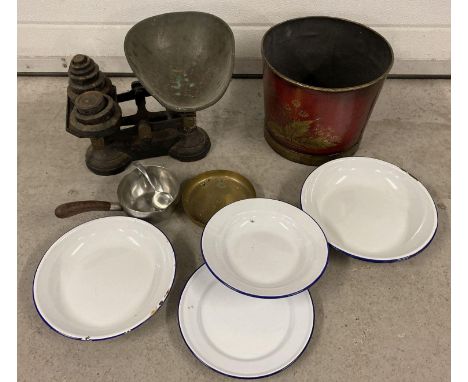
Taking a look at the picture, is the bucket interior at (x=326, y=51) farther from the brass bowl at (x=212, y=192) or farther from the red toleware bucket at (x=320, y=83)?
the brass bowl at (x=212, y=192)

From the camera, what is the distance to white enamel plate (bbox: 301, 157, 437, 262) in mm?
1057

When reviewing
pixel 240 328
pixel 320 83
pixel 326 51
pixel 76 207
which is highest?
pixel 326 51

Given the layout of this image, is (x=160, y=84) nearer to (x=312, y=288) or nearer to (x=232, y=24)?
(x=232, y=24)

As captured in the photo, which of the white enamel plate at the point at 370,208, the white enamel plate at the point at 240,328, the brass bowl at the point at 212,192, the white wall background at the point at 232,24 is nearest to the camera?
the white enamel plate at the point at 240,328

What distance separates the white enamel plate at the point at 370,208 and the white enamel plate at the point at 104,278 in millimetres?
418

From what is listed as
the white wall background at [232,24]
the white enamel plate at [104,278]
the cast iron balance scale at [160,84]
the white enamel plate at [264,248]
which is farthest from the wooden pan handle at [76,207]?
the white wall background at [232,24]

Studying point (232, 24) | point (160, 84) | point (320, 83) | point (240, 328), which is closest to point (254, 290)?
point (240, 328)

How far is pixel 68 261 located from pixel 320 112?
0.76m

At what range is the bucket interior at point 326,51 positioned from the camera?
126cm

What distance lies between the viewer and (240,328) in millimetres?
938

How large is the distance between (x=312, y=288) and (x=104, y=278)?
52 centimetres

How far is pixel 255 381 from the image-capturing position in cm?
89

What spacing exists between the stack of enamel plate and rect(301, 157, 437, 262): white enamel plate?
91 millimetres

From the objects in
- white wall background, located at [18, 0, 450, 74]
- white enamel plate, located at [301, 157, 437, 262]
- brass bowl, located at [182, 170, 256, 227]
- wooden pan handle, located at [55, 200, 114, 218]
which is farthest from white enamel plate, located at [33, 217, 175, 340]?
white wall background, located at [18, 0, 450, 74]
